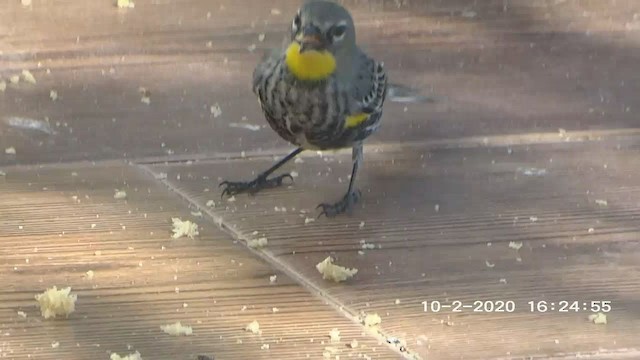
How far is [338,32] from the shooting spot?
2.64m

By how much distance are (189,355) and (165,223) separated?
0.52 m

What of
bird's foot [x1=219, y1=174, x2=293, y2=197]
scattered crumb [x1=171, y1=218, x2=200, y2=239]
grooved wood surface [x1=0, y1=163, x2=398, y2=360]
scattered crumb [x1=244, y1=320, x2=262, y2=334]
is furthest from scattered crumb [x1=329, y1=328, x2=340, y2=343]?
bird's foot [x1=219, y1=174, x2=293, y2=197]

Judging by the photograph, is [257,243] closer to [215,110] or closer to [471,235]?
[471,235]

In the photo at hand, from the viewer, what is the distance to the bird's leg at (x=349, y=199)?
106 inches

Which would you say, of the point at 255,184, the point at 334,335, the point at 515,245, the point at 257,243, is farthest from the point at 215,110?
the point at 334,335

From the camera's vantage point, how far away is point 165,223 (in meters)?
2.60

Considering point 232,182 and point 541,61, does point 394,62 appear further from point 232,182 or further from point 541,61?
point 232,182

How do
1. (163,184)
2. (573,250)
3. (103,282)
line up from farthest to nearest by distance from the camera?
1. (163,184)
2. (573,250)
3. (103,282)

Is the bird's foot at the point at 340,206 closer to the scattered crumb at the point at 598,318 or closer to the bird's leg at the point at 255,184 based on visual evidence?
the bird's leg at the point at 255,184

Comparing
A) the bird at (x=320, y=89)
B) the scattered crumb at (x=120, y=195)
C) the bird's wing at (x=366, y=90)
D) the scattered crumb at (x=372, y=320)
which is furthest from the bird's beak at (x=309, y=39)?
the scattered crumb at (x=372, y=320)

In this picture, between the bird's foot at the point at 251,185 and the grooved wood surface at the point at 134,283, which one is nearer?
the grooved wood surface at the point at 134,283

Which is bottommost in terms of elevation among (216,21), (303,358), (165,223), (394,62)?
(303,358)

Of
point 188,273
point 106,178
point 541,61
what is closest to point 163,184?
point 106,178

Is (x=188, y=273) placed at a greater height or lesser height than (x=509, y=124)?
lesser
